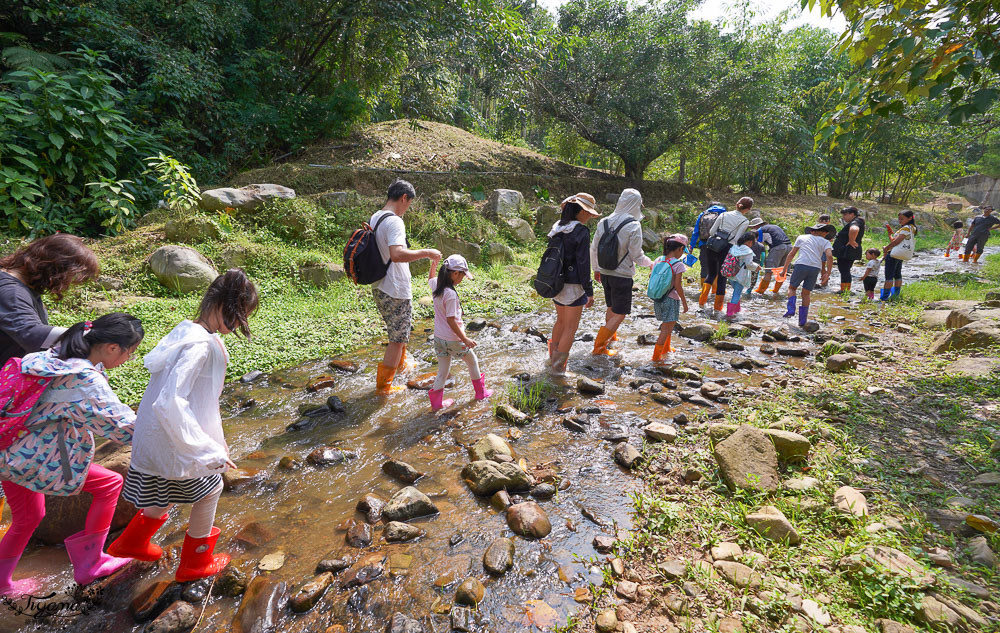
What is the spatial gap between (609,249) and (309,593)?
461cm

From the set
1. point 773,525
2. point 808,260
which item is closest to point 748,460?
point 773,525

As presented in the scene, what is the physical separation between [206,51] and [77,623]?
12350 millimetres

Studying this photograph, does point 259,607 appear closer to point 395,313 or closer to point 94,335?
point 94,335

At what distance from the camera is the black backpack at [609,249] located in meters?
5.54

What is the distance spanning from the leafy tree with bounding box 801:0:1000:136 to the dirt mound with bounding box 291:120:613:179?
36.4 ft

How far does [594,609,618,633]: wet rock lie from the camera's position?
7.41ft

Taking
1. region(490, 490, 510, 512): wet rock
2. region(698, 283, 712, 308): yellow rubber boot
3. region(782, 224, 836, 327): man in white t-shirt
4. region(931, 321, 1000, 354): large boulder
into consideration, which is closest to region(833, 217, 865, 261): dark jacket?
region(782, 224, 836, 327): man in white t-shirt

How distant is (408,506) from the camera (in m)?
3.12

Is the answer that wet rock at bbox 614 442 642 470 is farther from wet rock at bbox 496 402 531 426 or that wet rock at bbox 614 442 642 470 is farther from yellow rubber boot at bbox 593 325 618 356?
yellow rubber boot at bbox 593 325 618 356

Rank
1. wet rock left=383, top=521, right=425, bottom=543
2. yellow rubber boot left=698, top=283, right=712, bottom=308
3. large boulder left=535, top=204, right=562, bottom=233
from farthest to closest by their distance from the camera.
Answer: large boulder left=535, top=204, right=562, bottom=233, yellow rubber boot left=698, top=283, right=712, bottom=308, wet rock left=383, top=521, right=425, bottom=543

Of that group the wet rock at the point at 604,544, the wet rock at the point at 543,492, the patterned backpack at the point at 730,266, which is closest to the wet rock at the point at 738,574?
the wet rock at the point at 604,544

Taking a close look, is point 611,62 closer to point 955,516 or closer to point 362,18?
point 362,18

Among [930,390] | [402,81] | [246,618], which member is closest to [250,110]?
[402,81]

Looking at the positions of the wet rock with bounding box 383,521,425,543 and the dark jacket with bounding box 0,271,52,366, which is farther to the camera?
the wet rock with bounding box 383,521,425,543
